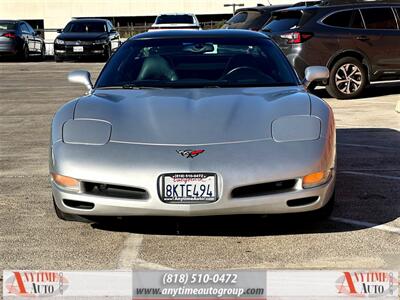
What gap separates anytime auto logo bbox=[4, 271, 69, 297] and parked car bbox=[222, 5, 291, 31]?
14.6m

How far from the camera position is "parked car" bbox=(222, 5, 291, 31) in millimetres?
18859

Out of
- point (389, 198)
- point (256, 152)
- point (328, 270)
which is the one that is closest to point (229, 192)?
point (256, 152)

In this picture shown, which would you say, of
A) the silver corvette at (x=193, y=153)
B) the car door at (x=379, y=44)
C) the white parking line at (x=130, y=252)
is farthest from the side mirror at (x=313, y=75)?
the car door at (x=379, y=44)

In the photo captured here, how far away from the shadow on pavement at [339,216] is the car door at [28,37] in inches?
796

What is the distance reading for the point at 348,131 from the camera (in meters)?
9.75

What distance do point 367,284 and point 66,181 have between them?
78.9 inches

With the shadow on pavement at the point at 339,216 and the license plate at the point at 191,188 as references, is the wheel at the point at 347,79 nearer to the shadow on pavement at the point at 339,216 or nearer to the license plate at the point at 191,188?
the shadow on pavement at the point at 339,216

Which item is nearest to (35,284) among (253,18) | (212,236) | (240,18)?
(212,236)

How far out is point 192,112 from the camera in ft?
17.6

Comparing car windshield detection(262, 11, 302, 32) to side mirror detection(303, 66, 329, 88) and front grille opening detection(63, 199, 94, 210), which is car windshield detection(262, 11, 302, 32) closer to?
side mirror detection(303, 66, 329, 88)

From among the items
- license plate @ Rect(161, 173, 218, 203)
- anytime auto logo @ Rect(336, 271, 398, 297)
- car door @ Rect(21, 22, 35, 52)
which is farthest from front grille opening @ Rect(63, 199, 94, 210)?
car door @ Rect(21, 22, 35, 52)

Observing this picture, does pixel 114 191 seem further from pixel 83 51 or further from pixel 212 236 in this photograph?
pixel 83 51

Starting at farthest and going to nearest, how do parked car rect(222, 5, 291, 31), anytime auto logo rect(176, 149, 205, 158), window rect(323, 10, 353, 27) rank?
parked car rect(222, 5, 291, 31)
window rect(323, 10, 353, 27)
anytime auto logo rect(176, 149, 205, 158)

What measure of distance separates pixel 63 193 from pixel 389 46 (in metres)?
9.69
